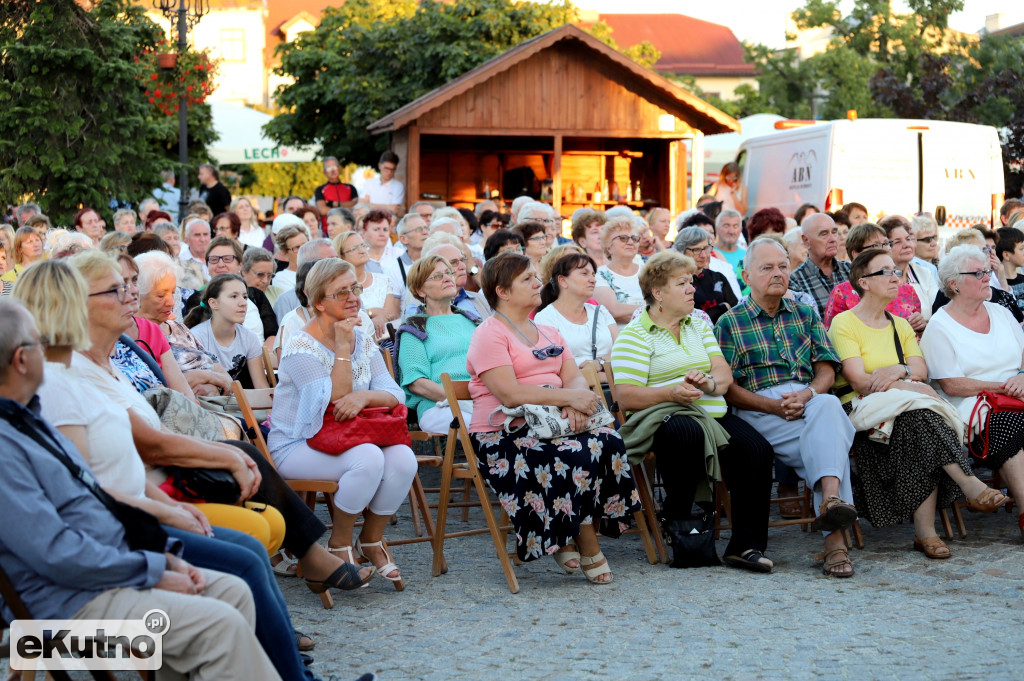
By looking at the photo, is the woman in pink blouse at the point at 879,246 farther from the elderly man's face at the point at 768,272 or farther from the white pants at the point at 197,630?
the white pants at the point at 197,630

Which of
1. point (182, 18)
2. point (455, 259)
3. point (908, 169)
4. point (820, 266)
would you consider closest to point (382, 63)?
point (182, 18)

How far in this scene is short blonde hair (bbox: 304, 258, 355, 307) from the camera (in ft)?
18.9

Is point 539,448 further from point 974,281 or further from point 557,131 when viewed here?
point 557,131

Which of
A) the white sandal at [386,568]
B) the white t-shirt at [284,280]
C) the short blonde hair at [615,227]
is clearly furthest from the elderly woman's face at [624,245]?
the white sandal at [386,568]

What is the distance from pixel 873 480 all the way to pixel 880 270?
47.5 inches

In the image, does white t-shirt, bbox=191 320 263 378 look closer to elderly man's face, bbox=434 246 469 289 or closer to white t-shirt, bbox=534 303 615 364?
Result: elderly man's face, bbox=434 246 469 289

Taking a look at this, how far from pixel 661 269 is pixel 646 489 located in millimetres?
1193

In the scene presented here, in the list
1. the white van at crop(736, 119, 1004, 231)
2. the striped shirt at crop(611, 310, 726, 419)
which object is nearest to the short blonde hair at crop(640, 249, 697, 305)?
the striped shirt at crop(611, 310, 726, 419)

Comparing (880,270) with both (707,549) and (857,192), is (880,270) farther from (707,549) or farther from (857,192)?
(857,192)

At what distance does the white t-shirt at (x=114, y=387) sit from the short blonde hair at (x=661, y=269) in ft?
9.61

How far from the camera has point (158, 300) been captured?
5906 mm

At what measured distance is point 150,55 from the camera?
1686 centimetres

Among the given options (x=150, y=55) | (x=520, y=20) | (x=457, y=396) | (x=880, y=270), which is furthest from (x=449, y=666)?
(x=520, y=20)

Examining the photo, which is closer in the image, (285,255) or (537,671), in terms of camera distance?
(537,671)
